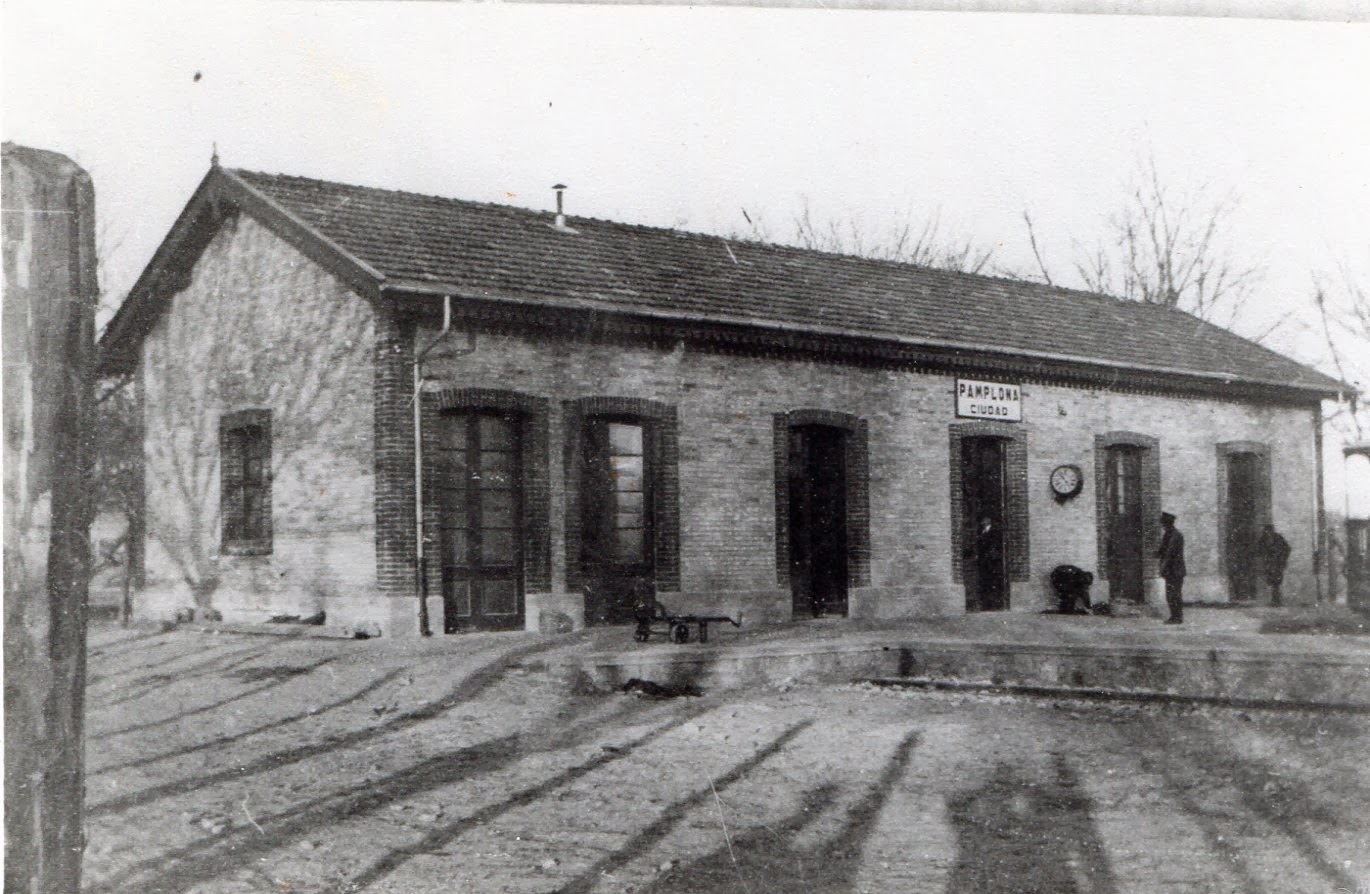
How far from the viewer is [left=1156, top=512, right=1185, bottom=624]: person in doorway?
1552 centimetres

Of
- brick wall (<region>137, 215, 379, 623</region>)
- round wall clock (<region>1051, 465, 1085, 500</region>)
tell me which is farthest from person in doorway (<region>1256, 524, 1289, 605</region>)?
brick wall (<region>137, 215, 379, 623</region>)

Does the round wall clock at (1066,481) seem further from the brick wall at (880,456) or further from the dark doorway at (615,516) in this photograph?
the dark doorway at (615,516)

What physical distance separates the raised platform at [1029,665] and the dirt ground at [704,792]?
16.2 inches

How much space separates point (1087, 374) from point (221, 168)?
1302 centimetres

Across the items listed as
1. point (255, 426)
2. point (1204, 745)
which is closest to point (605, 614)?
point (255, 426)

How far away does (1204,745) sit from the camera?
7598 mm

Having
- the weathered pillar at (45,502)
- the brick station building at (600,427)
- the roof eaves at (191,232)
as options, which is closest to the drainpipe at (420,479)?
the brick station building at (600,427)

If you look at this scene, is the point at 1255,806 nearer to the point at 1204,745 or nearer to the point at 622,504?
the point at 1204,745

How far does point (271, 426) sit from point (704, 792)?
9.97 m

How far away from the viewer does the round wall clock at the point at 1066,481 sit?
1902 centimetres

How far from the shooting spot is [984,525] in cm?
1858

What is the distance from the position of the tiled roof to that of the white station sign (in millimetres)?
618

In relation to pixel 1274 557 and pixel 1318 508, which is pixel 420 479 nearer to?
pixel 1274 557

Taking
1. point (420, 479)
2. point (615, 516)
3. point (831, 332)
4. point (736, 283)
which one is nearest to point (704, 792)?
point (420, 479)
